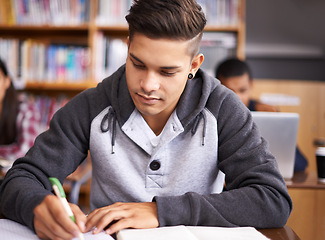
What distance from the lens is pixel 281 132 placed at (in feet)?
5.34

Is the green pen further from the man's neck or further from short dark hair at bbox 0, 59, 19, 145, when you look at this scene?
short dark hair at bbox 0, 59, 19, 145

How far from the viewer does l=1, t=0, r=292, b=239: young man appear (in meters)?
0.85

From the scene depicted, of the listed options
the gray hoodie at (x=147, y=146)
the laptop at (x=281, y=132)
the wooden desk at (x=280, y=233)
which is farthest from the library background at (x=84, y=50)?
the wooden desk at (x=280, y=233)

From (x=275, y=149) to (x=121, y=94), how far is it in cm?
80

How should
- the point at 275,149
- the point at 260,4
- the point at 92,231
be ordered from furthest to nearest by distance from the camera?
the point at 260,4
the point at 275,149
the point at 92,231

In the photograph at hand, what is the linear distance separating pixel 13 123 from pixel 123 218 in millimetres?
1883

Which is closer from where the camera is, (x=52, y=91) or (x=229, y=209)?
(x=229, y=209)

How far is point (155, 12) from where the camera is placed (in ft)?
3.15

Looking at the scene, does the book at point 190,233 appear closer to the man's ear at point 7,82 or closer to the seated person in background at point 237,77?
the seated person in background at point 237,77

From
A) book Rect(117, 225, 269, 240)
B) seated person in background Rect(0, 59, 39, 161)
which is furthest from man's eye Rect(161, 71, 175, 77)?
seated person in background Rect(0, 59, 39, 161)

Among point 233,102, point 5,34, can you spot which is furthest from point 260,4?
point 233,102

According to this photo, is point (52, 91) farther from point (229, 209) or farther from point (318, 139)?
point (229, 209)

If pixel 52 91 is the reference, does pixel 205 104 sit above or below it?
above

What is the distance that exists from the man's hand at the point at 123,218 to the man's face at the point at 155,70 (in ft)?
0.88
